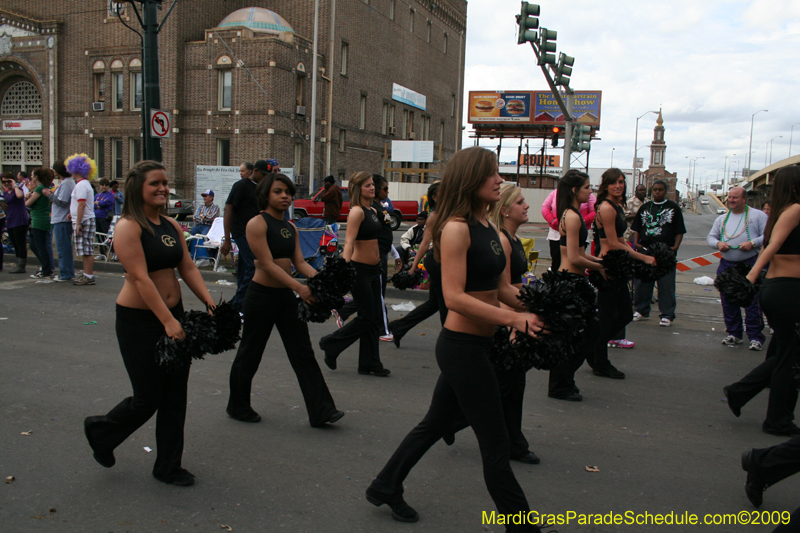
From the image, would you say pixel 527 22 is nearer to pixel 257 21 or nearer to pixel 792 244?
pixel 792 244

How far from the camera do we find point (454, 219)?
2.88m

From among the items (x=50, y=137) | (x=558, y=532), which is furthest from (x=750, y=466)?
(x=50, y=137)

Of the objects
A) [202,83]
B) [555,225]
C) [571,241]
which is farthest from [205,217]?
[202,83]

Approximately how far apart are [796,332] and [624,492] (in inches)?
56.0

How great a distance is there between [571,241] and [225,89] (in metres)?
29.8

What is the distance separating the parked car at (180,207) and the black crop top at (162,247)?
26122mm

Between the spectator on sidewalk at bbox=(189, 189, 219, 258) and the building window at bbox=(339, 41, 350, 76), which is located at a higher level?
the building window at bbox=(339, 41, 350, 76)

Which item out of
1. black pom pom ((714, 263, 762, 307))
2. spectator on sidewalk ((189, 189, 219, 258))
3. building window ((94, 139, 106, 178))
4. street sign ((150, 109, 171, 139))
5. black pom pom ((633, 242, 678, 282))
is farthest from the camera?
building window ((94, 139, 106, 178))

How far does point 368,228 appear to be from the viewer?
5.78 m

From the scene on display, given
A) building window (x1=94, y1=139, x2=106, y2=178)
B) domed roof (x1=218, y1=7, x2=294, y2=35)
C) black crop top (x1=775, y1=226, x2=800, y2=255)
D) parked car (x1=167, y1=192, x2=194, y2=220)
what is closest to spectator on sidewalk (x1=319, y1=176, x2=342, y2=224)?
black crop top (x1=775, y1=226, x2=800, y2=255)

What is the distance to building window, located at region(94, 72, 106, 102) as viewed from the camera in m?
33.7

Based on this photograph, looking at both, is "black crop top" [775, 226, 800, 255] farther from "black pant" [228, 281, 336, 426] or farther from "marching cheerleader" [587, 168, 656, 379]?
"black pant" [228, 281, 336, 426]

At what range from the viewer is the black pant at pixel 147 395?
3.36 metres

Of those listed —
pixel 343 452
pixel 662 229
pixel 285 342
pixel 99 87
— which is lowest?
pixel 343 452
